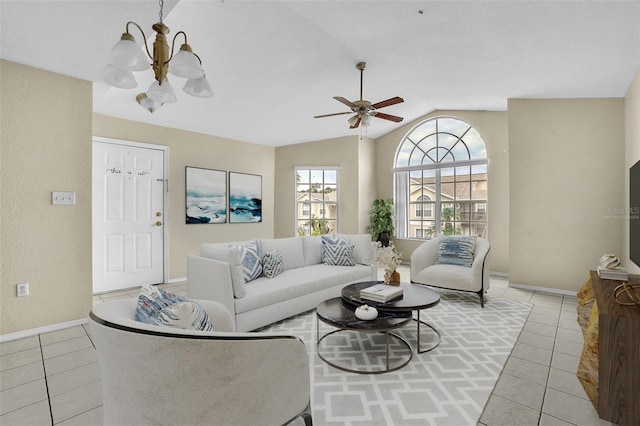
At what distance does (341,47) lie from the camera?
3.49 m

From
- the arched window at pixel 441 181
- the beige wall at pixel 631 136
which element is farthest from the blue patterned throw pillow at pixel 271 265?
the arched window at pixel 441 181

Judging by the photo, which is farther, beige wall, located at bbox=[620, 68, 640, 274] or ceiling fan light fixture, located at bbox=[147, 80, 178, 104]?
beige wall, located at bbox=[620, 68, 640, 274]

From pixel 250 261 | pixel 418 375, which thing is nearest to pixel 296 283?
pixel 250 261

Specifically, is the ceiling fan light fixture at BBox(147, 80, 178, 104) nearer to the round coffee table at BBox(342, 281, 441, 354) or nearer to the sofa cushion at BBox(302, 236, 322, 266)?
the round coffee table at BBox(342, 281, 441, 354)

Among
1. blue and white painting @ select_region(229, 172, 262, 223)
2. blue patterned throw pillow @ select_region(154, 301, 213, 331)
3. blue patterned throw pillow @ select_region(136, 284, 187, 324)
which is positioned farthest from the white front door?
blue patterned throw pillow @ select_region(154, 301, 213, 331)

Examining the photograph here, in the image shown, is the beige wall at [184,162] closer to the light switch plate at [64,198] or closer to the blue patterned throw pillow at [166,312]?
the light switch plate at [64,198]

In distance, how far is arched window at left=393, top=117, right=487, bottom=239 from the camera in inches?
231

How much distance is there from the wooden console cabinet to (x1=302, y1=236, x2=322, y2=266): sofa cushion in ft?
9.64

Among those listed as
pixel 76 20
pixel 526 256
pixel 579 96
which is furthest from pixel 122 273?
pixel 579 96

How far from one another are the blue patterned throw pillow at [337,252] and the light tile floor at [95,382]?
200 cm

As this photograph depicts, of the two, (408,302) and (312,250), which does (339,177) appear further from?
(408,302)

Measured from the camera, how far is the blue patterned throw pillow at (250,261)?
129 inches

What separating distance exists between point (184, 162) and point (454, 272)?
4.34 metres

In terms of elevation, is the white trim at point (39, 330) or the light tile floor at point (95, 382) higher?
the white trim at point (39, 330)
